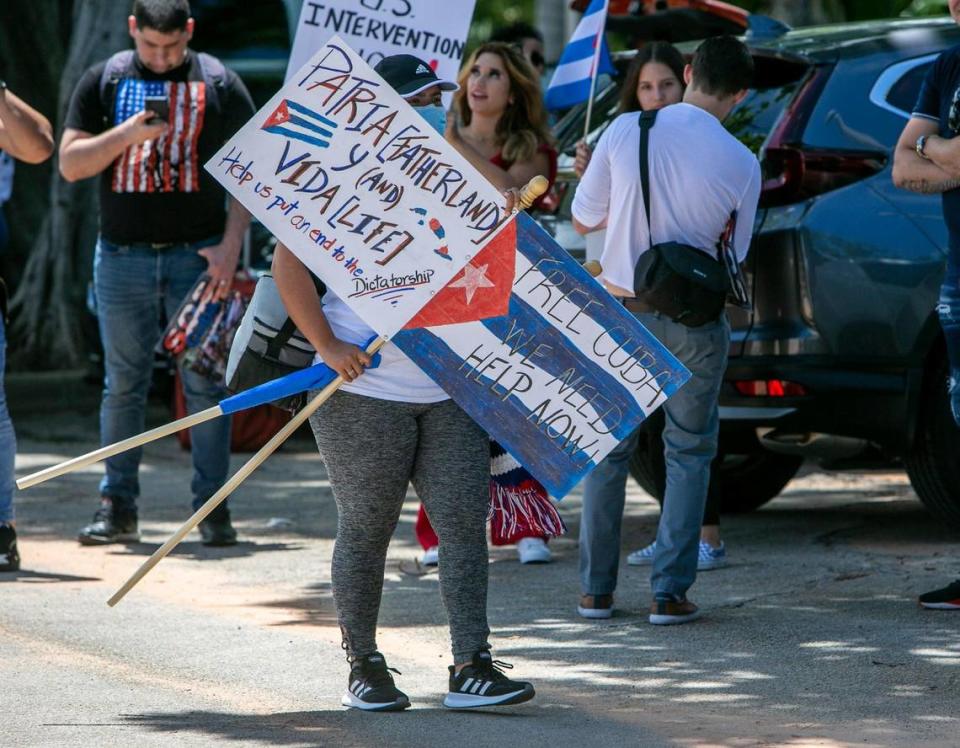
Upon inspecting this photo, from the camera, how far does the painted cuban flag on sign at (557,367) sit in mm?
4832

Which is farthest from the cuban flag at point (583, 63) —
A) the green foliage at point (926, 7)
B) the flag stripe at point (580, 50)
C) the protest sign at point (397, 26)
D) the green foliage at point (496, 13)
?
the green foliage at point (496, 13)

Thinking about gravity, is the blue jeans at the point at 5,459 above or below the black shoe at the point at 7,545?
above

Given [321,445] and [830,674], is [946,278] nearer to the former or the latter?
[830,674]

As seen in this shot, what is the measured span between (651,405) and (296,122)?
1.20 metres

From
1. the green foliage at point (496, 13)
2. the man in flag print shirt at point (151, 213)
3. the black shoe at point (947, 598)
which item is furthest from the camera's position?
the green foliage at point (496, 13)

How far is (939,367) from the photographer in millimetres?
6746

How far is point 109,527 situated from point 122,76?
185 cm

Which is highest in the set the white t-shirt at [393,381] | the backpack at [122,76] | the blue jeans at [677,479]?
the backpack at [122,76]

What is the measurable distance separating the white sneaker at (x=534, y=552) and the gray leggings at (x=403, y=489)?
223 cm

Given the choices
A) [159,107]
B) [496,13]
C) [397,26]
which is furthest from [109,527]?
[496,13]

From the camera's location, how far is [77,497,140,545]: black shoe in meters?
7.53

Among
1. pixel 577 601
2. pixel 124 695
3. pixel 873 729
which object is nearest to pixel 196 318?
pixel 577 601

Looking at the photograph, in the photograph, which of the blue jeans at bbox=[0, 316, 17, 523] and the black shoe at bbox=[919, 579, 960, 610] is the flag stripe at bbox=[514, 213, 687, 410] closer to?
the black shoe at bbox=[919, 579, 960, 610]

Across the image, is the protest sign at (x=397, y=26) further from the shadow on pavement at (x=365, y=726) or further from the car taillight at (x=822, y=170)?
the shadow on pavement at (x=365, y=726)
